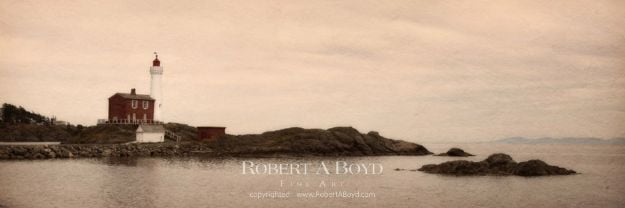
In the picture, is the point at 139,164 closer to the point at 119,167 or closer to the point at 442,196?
the point at 119,167

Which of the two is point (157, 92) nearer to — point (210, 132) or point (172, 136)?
point (172, 136)

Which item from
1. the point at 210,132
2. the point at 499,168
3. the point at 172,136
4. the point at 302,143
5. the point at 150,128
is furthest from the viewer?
the point at 210,132

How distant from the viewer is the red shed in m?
62.4

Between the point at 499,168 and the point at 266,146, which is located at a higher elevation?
the point at 266,146

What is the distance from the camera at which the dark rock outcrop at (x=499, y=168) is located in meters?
40.1

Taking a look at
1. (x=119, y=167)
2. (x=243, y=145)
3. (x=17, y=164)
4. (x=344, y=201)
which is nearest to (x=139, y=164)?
(x=119, y=167)

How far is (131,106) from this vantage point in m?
60.3

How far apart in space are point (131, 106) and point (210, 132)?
8.72 metres

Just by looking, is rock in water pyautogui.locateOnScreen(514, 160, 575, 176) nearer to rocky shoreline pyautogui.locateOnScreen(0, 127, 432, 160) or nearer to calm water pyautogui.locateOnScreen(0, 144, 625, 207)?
calm water pyautogui.locateOnScreen(0, 144, 625, 207)

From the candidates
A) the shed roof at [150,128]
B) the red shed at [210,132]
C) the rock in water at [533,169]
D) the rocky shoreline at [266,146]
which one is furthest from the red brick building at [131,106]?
the rock in water at [533,169]

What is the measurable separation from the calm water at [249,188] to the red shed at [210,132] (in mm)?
20194

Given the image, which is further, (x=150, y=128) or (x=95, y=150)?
(x=150, y=128)

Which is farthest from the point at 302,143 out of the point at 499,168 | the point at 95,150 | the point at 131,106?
the point at 499,168

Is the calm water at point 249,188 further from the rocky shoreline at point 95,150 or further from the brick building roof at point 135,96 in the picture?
the brick building roof at point 135,96
